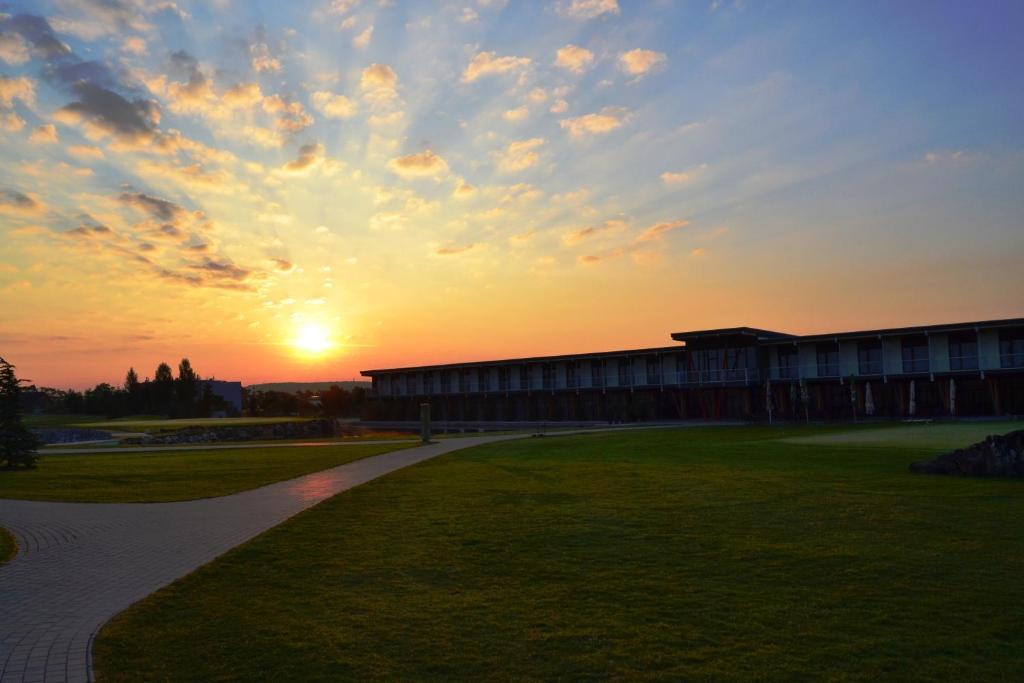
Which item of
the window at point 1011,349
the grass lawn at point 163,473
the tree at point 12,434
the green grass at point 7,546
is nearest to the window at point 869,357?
the window at point 1011,349

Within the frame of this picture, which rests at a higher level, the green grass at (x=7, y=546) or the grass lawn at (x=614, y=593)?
the green grass at (x=7, y=546)

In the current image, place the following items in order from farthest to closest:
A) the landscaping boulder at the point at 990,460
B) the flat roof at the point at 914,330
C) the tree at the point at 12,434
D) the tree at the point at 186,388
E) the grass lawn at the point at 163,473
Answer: the tree at the point at 186,388
the flat roof at the point at 914,330
the tree at the point at 12,434
the grass lawn at the point at 163,473
the landscaping boulder at the point at 990,460

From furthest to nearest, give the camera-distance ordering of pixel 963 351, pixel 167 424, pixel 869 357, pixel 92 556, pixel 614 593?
pixel 167 424 < pixel 869 357 < pixel 963 351 < pixel 92 556 < pixel 614 593

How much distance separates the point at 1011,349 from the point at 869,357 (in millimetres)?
7718

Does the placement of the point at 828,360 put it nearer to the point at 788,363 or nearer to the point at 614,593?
the point at 788,363

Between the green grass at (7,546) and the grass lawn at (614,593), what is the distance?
132 inches

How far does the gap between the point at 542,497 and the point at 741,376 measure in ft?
131

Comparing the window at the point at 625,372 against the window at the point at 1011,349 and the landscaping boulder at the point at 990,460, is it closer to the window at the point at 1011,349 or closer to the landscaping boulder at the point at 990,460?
the window at the point at 1011,349

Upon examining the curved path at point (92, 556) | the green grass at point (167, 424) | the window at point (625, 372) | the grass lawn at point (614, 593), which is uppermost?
the window at point (625, 372)

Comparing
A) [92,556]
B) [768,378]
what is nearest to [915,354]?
[768,378]

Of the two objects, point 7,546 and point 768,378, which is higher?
point 768,378

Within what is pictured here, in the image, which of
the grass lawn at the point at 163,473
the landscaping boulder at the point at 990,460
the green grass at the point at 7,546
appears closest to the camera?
the green grass at the point at 7,546

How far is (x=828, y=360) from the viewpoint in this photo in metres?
48.3

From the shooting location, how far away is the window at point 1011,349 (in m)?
41.4
